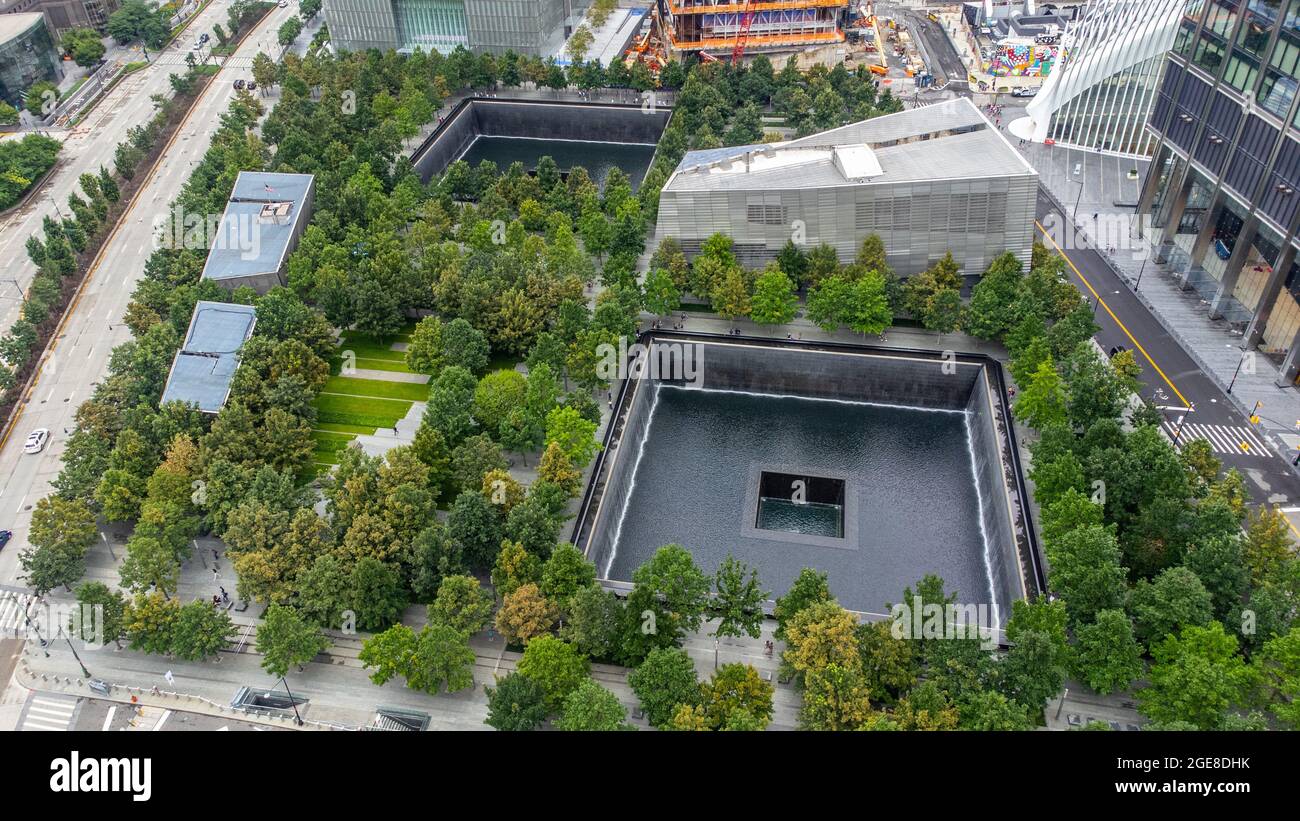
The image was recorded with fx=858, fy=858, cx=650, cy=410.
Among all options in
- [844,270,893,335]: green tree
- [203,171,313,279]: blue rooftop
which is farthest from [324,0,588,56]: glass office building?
[844,270,893,335]: green tree

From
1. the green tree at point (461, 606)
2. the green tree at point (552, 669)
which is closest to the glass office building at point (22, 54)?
the green tree at point (461, 606)

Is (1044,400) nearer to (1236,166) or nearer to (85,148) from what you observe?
(1236,166)

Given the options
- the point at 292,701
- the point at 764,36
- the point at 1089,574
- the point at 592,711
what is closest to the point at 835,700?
the point at 592,711

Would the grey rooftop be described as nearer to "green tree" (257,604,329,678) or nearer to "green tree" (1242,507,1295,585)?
"green tree" (1242,507,1295,585)

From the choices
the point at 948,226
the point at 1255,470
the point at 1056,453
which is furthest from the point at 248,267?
the point at 1255,470

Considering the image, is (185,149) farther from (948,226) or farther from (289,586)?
(948,226)

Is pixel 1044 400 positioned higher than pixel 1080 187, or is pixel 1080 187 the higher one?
pixel 1080 187
